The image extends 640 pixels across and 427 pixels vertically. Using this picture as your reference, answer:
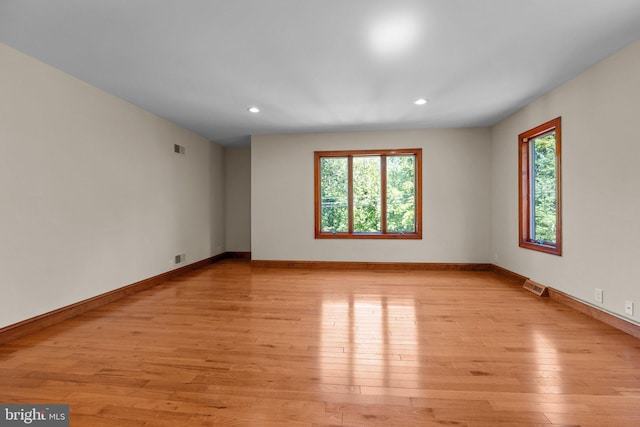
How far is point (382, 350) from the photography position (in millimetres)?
2348

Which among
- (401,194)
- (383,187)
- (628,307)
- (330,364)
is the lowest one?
(330,364)

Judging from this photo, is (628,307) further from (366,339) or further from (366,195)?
(366,195)

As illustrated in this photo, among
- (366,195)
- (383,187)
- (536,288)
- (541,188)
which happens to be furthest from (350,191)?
(536,288)

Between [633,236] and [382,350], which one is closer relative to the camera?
[382,350]

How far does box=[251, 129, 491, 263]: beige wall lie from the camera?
17.8 ft

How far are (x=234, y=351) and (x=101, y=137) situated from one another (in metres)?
3.07

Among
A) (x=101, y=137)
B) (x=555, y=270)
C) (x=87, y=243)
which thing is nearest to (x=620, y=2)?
(x=555, y=270)

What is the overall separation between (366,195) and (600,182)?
338cm

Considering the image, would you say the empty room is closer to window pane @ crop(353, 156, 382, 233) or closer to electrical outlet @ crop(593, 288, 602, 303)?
electrical outlet @ crop(593, 288, 602, 303)

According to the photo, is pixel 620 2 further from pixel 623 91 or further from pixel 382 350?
pixel 382 350

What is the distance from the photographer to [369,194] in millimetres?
5750

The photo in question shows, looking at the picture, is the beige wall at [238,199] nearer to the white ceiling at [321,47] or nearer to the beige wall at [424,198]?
the beige wall at [424,198]

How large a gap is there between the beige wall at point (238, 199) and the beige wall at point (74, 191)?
1797mm

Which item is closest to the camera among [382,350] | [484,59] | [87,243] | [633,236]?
[382,350]
